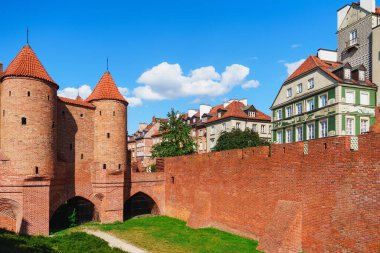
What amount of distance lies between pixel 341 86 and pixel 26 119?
2260 centimetres

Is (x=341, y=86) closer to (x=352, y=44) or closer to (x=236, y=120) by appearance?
(x=352, y=44)

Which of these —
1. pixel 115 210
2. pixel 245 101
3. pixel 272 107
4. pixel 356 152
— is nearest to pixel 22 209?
pixel 115 210

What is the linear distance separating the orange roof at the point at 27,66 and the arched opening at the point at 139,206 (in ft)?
35.0

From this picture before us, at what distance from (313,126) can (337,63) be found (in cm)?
702

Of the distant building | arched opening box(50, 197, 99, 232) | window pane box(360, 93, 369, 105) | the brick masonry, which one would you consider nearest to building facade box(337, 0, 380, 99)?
window pane box(360, 93, 369, 105)

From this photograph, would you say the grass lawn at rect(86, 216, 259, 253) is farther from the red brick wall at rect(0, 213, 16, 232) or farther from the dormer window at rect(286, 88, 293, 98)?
the dormer window at rect(286, 88, 293, 98)

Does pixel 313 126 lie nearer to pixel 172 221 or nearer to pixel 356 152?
pixel 172 221

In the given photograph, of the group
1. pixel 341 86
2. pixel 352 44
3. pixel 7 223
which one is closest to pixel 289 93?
pixel 341 86

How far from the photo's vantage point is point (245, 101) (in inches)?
1860

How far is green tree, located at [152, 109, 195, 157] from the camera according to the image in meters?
34.9

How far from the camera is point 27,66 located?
20.1 meters

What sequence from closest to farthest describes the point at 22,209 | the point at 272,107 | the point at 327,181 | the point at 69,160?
1. the point at 327,181
2. the point at 22,209
3. the point at 69,160
4. the point at 272,107

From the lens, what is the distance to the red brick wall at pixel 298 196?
11.4 metres

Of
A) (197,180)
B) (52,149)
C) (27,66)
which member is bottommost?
(197,180)
